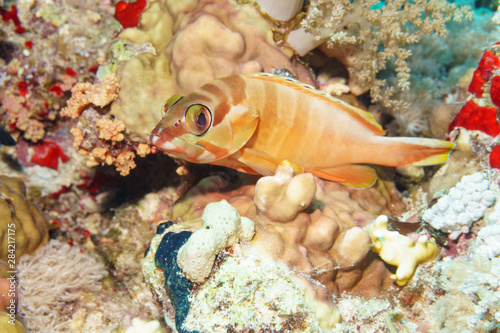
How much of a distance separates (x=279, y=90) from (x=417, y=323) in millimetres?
2337

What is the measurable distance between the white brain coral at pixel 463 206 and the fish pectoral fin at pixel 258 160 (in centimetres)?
152

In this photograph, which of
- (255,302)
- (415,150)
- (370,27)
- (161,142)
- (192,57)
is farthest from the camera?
(370,27)

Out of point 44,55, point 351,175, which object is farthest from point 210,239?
point 44,55

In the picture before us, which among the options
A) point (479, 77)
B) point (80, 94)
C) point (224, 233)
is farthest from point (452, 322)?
point (80, 94)

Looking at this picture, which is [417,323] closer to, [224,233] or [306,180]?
[306,180]

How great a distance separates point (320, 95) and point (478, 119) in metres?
1.83

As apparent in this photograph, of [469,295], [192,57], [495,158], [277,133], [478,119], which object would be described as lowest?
[469,295]

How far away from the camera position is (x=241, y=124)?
2.75m

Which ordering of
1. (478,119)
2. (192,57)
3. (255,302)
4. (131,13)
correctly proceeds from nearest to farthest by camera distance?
(255,302) → (192,57) → (478,119) → (131,13)

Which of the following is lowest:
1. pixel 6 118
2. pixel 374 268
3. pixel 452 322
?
pixel 452 322

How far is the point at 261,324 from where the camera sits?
205 centimetres

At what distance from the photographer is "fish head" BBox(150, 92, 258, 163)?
2.51 metres

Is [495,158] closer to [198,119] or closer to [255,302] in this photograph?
[255,302]

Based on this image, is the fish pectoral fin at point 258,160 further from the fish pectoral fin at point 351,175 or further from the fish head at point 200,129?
the fish pectoral fin at point 351,175
